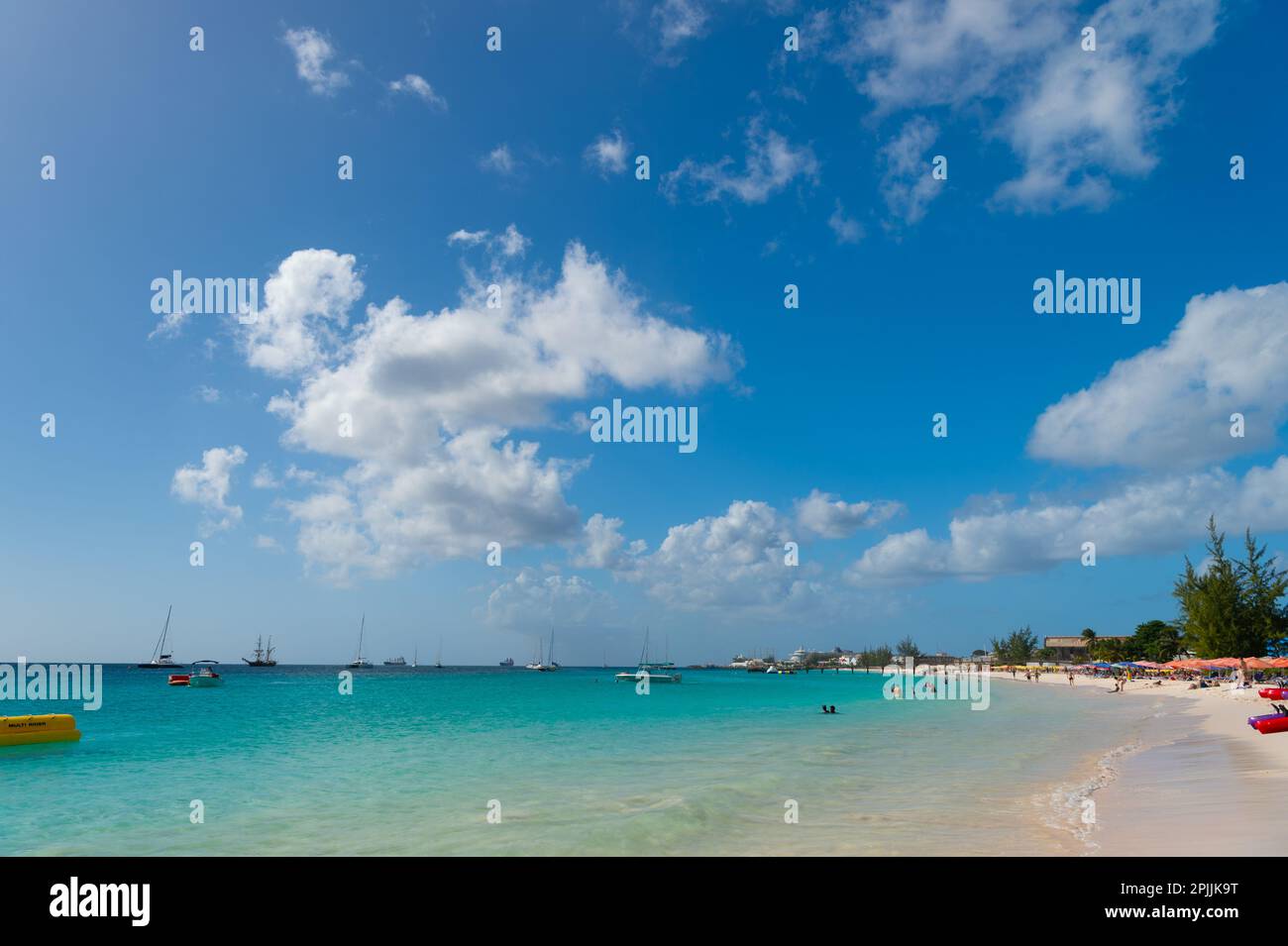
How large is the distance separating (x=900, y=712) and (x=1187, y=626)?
52.8m

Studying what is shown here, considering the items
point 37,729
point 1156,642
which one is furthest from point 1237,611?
point 37,729

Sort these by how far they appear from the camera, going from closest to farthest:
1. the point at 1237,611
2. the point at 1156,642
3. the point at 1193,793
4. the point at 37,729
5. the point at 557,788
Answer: the point at 1193,793
the point at 557,788
the point at 37,729
the point at 1237,611
the point at 1156,642

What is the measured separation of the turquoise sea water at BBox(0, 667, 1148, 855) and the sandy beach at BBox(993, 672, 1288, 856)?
3.65ft

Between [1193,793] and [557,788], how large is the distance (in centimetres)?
1795

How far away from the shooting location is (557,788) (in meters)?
23.7

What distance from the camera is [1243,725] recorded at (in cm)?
3653

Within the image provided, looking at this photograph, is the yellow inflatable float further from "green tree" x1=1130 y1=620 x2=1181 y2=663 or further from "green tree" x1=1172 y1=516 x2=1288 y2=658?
"green tree" x1=1130 y1=620 x2=1181 y2=663

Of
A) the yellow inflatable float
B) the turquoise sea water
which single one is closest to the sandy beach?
the turquoise sea water

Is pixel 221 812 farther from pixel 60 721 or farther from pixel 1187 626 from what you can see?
pixel 1187 626

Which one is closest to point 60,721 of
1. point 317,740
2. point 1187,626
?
point 317,740

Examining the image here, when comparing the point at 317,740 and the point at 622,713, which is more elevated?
the point at 317,740

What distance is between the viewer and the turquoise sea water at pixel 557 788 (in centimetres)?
1641

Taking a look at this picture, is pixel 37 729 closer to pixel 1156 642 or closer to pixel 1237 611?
pixel 1237 611
